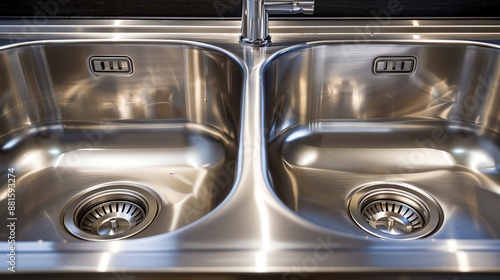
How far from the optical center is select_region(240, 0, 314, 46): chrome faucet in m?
0.80

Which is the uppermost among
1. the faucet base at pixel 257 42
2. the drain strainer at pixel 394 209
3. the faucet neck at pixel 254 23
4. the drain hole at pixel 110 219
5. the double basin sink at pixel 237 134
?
the faucet neck at pixel 254 23

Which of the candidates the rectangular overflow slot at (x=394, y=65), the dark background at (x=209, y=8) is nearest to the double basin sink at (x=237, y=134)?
the rectangular overflow slot at (x=394, y=65)

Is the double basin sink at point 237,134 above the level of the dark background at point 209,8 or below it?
below

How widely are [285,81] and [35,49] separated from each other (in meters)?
0.48

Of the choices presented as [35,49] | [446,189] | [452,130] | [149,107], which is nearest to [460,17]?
[452,130]

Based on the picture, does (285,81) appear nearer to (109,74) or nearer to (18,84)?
(109,74)

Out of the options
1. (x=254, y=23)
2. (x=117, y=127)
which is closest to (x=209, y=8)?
(x=254, y=23)

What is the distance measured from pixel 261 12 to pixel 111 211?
1.46 ft

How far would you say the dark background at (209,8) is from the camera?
3.13 ft

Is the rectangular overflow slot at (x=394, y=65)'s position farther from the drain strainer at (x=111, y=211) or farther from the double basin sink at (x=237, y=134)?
the drain strainer at (x=111, y=211)

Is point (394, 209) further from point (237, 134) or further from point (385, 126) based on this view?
point (237, 134)

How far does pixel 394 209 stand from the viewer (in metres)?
0.83

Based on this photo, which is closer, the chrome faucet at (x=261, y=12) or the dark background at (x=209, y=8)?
the chrome faucet at (x=261, y=12)

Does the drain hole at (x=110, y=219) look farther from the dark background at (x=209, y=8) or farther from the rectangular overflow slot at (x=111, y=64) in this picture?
the dark background at (x=209, y=8)
